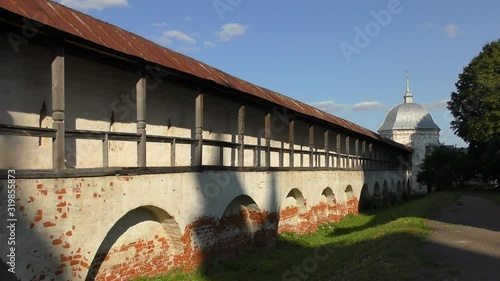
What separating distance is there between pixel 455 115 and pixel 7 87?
39.0 m

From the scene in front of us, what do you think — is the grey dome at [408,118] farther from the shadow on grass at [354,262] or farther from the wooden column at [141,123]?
the wooden column at [141,123]

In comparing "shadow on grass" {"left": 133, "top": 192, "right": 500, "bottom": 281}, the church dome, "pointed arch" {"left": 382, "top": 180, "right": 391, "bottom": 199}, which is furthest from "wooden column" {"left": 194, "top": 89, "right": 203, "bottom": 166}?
the church dome

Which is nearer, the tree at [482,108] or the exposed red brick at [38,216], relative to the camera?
the exposed red brick at [38,216]

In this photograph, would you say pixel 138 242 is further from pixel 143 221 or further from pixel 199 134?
pixel 199 134

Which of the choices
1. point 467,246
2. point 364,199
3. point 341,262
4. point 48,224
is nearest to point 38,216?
point 48,224

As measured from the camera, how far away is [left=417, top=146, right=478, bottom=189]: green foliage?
39.9 metres

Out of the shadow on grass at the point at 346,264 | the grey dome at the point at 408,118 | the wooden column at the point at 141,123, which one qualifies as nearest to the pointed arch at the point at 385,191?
the shadow on grass at the point at 346,264

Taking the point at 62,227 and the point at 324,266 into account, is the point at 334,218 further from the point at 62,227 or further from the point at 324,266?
the point at 62,227

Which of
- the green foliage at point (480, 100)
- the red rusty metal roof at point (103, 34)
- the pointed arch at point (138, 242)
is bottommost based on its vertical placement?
the pointed arch at point (138, 242)

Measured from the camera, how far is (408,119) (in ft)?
186

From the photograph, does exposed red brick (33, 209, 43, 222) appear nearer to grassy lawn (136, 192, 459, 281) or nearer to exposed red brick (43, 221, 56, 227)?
exposed red brick (43, 221, 56, 227)

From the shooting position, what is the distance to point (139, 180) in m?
7.71

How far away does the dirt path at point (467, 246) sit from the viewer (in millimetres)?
7695

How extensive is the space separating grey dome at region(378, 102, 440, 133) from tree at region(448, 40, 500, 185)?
1561 centimetres
